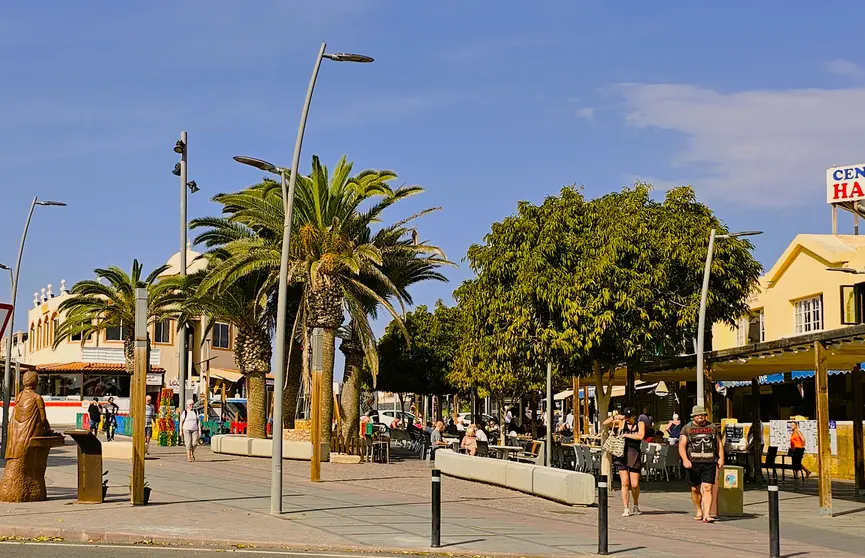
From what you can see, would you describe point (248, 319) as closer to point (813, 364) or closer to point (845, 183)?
point (813, 364)

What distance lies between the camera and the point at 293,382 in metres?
37.8

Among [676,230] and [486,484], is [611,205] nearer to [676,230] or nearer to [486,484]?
[676,230]

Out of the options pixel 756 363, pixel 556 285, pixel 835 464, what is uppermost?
pixel 556 285

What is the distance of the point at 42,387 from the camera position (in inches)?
2835

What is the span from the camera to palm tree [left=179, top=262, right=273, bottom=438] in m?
35.8

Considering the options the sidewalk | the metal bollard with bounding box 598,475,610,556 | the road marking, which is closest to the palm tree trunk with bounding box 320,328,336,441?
the sidewalk

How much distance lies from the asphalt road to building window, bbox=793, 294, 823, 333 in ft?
94.5

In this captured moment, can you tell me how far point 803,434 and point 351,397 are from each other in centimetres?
1339

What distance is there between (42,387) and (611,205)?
53481 millimetres

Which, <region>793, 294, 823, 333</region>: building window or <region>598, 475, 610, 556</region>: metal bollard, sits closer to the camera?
<region>598, 475, 610, 556</region>: metal bollard

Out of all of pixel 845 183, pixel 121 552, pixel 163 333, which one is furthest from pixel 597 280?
pixel 163 333

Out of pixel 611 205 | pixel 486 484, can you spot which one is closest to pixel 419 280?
pixel 611 205

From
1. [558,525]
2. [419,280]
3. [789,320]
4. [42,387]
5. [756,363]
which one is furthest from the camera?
[42,387]

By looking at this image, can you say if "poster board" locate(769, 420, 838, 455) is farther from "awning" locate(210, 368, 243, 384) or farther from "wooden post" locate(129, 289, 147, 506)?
"awning" locate(210, 368, 243, 384)
